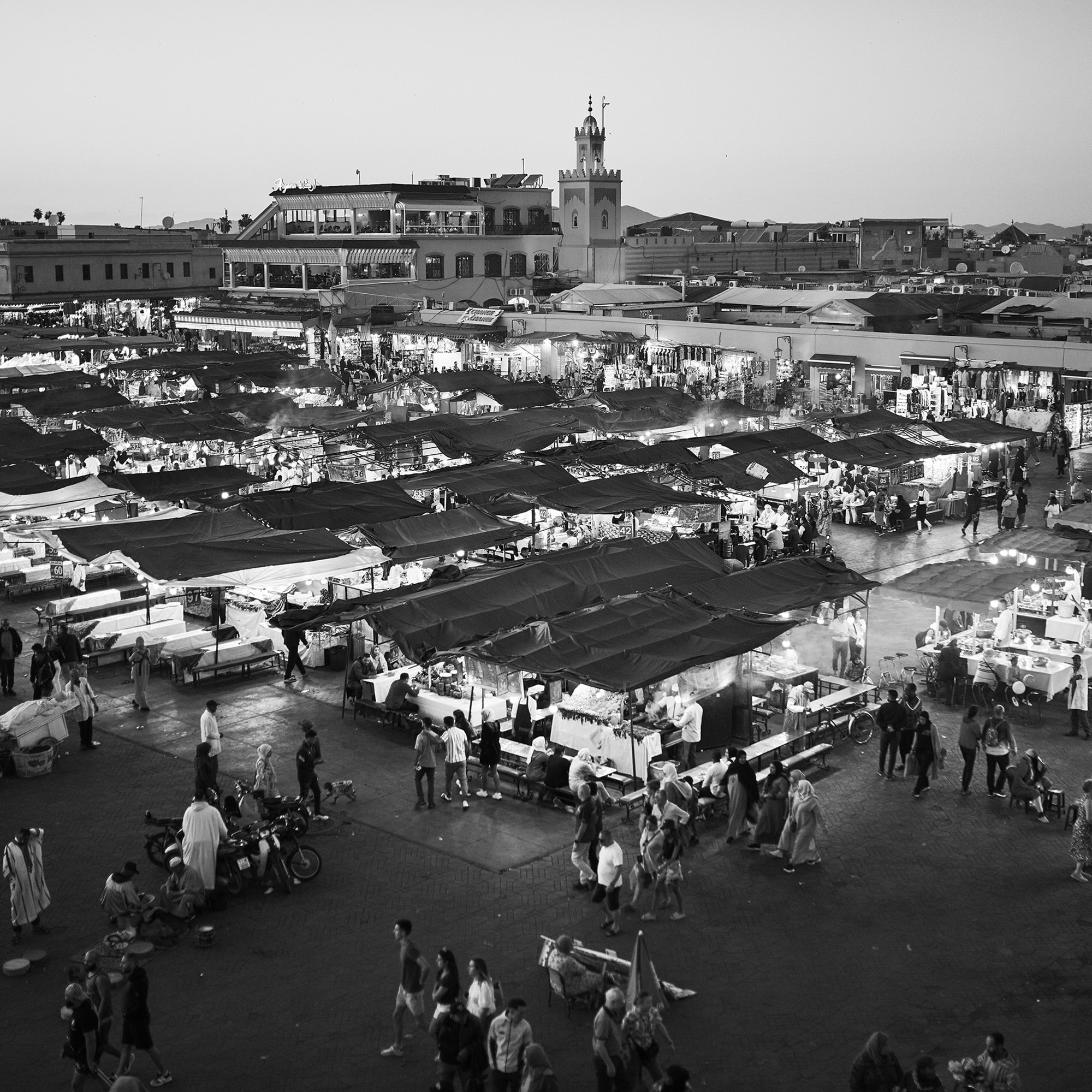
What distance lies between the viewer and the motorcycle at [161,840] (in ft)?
39.4

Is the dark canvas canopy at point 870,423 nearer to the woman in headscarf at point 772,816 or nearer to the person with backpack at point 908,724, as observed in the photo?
the person with backpack at point 908,724

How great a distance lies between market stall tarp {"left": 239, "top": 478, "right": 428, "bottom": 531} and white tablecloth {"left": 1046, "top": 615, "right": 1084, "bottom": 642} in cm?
938

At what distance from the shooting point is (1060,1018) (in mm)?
9406

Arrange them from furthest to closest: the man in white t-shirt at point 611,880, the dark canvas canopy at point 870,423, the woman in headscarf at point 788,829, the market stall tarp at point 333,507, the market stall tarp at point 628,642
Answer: the dark canvas canopy at point 870,423, the market stall tarp at point 333,507, the market stall tarp at point 628,642, the woman in headscarf at point 788,829, the man in white t-shirt at point 611,880

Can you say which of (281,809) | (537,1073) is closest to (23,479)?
(281,809)

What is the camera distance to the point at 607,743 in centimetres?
1428

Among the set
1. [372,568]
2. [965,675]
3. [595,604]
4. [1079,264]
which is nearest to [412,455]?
[372,568]

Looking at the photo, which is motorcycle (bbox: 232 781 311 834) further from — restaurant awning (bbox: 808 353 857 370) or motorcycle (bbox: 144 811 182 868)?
restaurant awning (bbox: 808 353 857 370)

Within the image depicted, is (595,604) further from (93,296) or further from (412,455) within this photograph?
(93,296)

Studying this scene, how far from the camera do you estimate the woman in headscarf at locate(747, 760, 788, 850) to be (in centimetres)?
1233

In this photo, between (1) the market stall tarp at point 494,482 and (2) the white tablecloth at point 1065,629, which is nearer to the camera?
(2) the white tablecloth at point 1065,629

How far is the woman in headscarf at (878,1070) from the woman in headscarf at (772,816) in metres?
4.43

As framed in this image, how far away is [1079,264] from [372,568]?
8060 centimetres

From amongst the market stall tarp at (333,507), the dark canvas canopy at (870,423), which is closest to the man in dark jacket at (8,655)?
the market stall tarp at (333,507)
